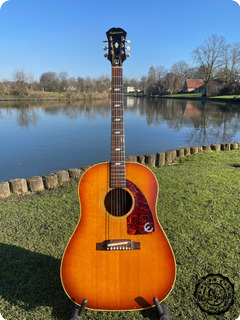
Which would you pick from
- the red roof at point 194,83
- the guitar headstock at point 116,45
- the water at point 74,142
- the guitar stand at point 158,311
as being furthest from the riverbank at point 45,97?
the guitar stand at point 158,311

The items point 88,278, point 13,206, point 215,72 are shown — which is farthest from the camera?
point 215,72

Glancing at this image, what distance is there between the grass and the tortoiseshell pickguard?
0.77 meters

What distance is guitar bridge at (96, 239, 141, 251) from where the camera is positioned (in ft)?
5.45

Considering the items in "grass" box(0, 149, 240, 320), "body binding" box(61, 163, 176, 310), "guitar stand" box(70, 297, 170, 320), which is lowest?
"grass" box(0, 149, 240, 320)

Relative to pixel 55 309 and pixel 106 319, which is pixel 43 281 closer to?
pixel 55 309

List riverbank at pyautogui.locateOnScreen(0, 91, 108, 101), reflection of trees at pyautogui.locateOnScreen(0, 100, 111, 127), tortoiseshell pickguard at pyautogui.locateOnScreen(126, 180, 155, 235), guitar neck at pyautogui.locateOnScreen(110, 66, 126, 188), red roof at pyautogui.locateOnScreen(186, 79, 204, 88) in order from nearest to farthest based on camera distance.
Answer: tortoiseshell pickguard at pyautogui.locateOnScreen(126, 180, 155, 235)
guitar neck at pyautogui.locateOnScreen(110, 66, 126, 188)
reflection of trees at pyautogui.locateOnScreen(0, 100, 111, 127)
riverbank at pyautogui.locateOnScreen(0, 91, 108, 101)
red roof at pyautogui.locateOnScreen(186, 79, 204, 88)

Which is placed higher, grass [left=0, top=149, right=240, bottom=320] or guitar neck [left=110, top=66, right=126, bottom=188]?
guitar neck [left=110, top=66, right=126, bottom=188]

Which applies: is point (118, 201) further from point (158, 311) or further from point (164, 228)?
point (164, 228)

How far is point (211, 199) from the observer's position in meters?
3.73

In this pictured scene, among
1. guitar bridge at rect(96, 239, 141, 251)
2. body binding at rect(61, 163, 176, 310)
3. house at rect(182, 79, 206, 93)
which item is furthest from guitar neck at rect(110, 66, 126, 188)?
house at rect(182, 79, 206, 93)

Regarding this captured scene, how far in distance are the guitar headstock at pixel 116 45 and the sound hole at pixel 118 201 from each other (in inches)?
43.4

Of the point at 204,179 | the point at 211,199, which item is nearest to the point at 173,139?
the point at 204,179

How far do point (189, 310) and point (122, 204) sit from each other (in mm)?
1101

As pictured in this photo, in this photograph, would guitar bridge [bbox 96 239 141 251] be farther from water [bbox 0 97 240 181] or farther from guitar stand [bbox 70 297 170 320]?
water [bbox 0 97 240 181]
